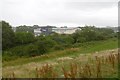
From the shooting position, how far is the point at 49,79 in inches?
326

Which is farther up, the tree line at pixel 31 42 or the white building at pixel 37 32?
the white building at pixel 37 32

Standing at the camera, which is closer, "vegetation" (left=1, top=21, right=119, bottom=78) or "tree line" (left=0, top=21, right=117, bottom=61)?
"vegetation" (left=1, top=21, right=119, bottom=78)

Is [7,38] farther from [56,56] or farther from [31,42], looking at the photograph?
[56,56]

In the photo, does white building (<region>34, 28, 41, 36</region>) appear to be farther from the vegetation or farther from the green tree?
the green tree

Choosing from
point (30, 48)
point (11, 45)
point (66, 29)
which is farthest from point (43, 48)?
point (66, 29)

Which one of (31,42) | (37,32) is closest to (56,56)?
(31,42)

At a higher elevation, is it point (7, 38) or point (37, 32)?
point (37, 32)

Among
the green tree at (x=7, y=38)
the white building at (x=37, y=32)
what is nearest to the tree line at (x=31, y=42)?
the green tree at (x=7, y=38)

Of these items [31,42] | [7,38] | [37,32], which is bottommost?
[31,42]

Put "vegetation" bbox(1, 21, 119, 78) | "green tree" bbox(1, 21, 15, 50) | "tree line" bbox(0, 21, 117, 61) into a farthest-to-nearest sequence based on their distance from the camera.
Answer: "green tree" bbox(1, 21, 15, 50) < "tree line" bbox(0, 21, 117, 61) < "vegetation" bbox(1, 21, 119, 78)

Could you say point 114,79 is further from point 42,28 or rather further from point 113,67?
point 42,28

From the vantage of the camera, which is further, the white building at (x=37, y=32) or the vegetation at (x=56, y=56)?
the white building at (x=37, y=32)

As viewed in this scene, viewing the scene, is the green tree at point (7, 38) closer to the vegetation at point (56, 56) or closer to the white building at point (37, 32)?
the vegetation at point (56, 56)

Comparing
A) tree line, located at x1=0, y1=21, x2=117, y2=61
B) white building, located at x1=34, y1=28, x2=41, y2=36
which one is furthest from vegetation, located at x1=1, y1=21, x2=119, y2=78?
white building, located at x1=34, y1=28, x2=41, y2=36
